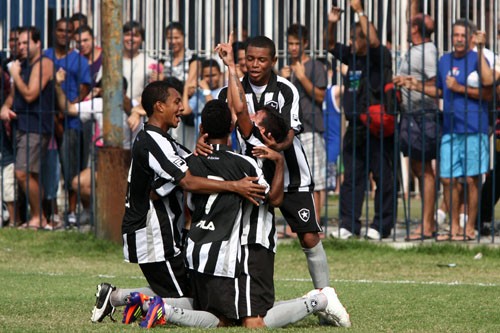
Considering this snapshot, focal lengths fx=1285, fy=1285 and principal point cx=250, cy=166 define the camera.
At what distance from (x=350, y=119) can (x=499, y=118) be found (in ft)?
5.23

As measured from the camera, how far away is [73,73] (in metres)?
14.3

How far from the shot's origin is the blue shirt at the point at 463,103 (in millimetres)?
13320

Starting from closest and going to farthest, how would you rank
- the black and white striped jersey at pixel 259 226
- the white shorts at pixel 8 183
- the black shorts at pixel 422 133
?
1. the black and white striped jersey at pixel 259 226
2. the black shorts at pixel 422 133
3. the white shorts at pixel 8 183

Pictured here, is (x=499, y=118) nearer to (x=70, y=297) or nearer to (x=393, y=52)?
(x=393, y=52)

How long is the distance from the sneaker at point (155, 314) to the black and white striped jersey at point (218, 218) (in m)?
0.33

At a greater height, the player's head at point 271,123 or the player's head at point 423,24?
the player's head at point 423,24

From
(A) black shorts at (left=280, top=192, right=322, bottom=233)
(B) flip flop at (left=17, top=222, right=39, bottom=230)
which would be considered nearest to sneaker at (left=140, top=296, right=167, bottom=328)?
(A) black shorts at (left=280, top=192, right=322, bottom=233)

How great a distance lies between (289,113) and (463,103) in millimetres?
4956

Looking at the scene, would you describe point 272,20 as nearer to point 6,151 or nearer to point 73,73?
point 73,73

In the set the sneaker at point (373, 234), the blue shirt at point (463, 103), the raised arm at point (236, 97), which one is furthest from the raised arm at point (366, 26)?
the raised arm at point (236, 97)

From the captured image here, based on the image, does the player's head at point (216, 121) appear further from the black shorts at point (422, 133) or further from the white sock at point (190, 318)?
the black shorts at point (422, 133)

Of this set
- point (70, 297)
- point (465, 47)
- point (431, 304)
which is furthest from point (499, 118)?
point (70, 297)

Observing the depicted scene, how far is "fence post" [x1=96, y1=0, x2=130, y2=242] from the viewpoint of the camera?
13.3m

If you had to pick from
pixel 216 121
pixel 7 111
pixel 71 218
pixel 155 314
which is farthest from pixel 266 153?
pixel 71 218
